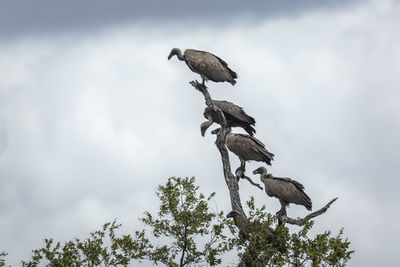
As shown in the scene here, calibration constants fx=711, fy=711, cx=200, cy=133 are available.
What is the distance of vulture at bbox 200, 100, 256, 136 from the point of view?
18.6m

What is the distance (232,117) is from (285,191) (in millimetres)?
2598

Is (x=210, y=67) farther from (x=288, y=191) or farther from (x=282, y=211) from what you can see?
(x=282, y=211)

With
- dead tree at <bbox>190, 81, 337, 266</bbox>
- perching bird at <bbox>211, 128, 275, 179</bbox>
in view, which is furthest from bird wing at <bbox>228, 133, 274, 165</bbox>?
dead tree at <bbox>190, 81, 337, 266</bbox>

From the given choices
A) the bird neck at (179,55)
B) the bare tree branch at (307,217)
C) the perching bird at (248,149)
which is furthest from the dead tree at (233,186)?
the bird neck at (179,55)

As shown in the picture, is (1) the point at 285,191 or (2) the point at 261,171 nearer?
(1) the point at 285,191

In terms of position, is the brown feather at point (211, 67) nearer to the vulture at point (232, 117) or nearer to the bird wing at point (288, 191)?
the vulture at point (232, 117)

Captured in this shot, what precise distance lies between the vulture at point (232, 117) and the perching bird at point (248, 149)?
579mm

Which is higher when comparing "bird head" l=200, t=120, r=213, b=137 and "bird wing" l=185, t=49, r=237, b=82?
"bird wing" l=185, t=49, r=237, b=82

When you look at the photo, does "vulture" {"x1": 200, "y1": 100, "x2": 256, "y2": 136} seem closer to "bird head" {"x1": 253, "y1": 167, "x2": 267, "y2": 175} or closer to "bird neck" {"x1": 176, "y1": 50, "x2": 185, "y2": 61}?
"bird head" {"x1": 253, "y1": 167, "x2": 267, "y2": 175}

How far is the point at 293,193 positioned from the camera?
17344 mm

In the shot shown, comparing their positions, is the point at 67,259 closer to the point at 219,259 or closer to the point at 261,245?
the point at 219,259

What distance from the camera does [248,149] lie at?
18.0 metres

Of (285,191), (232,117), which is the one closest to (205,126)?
(232,117)

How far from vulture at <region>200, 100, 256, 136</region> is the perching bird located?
22.8 inches
